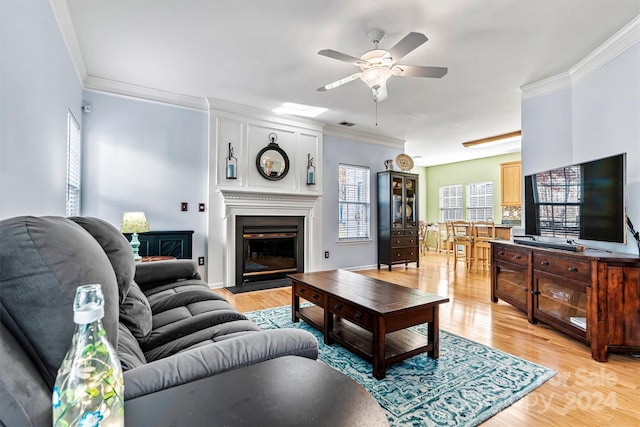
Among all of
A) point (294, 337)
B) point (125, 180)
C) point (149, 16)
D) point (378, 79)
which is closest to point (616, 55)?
point (378, 79)

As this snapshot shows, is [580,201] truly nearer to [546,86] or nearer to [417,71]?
[546,86]

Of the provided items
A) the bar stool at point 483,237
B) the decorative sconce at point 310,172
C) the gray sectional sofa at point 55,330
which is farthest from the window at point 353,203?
the gray sectional sofa at point 55,330

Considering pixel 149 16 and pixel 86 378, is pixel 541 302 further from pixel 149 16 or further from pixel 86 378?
pixel 149 16

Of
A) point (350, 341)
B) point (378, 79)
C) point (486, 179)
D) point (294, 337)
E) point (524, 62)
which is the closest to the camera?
point (294, 337)

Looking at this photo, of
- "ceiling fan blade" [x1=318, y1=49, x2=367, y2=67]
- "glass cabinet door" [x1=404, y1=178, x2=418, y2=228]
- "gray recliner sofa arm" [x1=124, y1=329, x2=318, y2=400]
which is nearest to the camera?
"gray recliner sofa arm" [x1=124, y1=329, x2=318, y2=400]

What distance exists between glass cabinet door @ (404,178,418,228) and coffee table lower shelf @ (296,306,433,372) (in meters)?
3.84

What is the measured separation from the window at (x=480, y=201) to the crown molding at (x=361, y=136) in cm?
306

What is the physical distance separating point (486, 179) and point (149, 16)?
26.1 ft

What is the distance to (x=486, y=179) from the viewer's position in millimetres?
7996

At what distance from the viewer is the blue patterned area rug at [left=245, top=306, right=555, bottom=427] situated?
5.38ft

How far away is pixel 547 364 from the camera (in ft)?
7.11

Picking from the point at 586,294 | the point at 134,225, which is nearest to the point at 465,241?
the point at 586,294

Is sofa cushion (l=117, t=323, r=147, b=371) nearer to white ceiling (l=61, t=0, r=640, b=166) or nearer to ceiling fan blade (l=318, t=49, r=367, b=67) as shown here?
ceiling fan blade (l=318, t=49, r=367, b=67)

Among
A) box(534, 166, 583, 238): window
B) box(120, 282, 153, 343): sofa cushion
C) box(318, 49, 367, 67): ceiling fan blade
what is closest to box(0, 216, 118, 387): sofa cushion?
box(120, 282, 153, 343): sofa cushion
